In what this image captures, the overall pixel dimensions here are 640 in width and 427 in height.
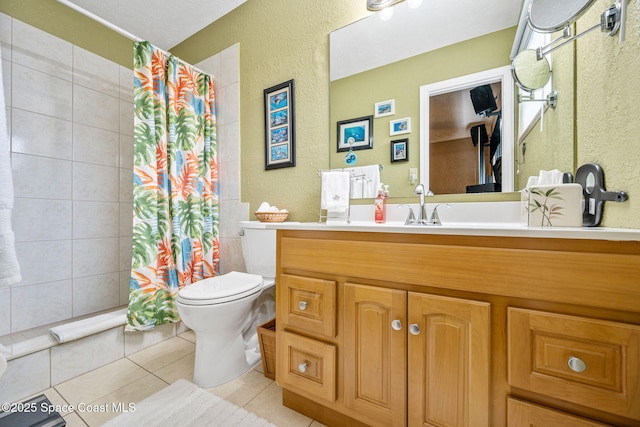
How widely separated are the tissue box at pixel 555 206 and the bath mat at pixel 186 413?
130 centimetres

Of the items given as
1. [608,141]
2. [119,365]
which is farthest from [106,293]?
[608,141]

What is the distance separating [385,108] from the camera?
4.62ft

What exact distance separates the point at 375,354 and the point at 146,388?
3.93 ft

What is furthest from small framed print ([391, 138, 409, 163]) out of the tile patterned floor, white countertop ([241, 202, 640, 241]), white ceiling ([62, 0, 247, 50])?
white ceiling ([62, 0, 247, 50])

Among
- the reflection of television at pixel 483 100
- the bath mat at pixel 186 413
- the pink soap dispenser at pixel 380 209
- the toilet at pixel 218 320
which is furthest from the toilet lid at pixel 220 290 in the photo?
the reflection of television at pixel 483 100

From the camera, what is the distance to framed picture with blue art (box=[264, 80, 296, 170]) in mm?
1722

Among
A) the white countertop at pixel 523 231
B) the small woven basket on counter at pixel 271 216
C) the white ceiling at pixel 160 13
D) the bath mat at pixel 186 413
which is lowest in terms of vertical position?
the bath mat at pixel 186 413

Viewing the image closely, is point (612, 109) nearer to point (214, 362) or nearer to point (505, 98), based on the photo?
point (505, 98)

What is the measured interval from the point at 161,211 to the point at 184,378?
1007 mm

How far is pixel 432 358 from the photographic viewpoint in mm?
786

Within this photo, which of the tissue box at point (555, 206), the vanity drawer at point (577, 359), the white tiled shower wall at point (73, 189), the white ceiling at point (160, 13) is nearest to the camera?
the vanity drawer at point (577, 359)

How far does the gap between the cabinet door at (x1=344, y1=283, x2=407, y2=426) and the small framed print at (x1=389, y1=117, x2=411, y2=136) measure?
0.89 meters

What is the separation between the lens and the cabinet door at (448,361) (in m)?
0.72

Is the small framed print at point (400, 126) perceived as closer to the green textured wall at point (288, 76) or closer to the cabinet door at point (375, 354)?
the green textured wall at point (288, 76)
